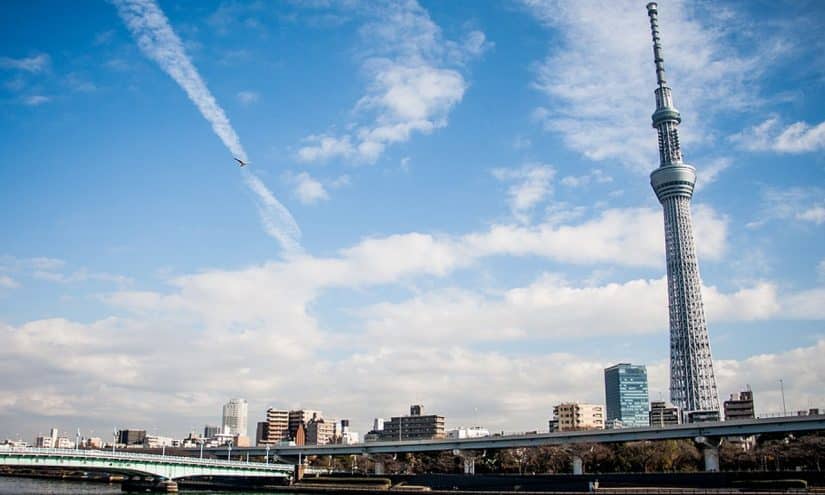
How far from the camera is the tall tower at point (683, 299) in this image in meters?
144

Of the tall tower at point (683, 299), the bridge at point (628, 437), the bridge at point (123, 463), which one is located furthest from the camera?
the tall tower at point (683, 299)

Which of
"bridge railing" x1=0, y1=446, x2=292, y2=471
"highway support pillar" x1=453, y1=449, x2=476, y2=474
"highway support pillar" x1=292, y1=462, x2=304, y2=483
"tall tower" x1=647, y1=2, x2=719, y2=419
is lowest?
"highway support pillar" x1=292, y1=462, x2=304, y2=483

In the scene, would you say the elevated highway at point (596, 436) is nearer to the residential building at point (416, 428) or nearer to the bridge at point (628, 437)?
the bridge at point (628, 437)

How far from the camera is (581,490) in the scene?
245 feet

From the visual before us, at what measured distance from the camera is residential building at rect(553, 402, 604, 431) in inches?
7003

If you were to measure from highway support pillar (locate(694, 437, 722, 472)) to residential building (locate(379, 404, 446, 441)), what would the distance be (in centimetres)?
9244

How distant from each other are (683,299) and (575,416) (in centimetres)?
4676

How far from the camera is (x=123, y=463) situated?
79750 mm

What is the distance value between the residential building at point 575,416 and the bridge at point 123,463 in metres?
100

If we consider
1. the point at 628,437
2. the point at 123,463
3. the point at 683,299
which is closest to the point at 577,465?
the point at 628,437

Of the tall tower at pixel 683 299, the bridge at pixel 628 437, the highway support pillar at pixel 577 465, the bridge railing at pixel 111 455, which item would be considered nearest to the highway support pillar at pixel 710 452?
the bridge at pixel 628 437

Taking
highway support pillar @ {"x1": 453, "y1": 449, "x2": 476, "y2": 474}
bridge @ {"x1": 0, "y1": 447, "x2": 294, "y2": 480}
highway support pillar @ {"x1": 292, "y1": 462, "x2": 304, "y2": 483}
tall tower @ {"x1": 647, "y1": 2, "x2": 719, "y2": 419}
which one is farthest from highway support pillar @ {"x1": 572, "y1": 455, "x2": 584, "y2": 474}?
tall tower @ {"x1": 647, "y1": 2, "x2": 719, "y2": 419}

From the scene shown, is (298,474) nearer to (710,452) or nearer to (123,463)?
(123,463)

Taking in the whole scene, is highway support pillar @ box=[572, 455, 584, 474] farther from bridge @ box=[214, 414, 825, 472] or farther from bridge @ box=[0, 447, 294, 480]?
bridge @ box=[0, 447, 294, 480]
